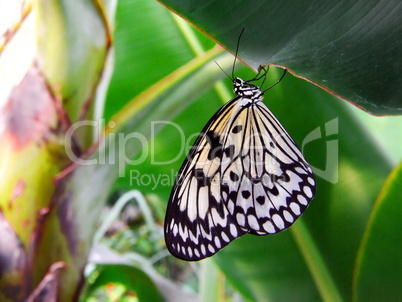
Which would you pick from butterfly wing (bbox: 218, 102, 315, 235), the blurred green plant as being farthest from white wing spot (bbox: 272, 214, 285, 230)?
the blurred green plant

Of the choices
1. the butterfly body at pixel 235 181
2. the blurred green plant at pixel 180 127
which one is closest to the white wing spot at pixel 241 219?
the butterfly body at pixel 235 181

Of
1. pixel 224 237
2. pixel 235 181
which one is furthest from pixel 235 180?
pixel 224 237

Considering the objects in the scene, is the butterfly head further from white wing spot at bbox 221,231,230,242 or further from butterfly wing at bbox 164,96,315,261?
white wing spot at bbox 221,231,230,242

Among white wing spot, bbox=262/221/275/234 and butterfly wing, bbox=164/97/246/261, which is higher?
butterfly wing, bbox=164/97/246/261

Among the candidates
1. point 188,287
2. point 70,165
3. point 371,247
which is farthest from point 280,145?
point 188,287

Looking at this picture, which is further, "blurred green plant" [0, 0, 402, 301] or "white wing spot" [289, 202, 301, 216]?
"white wing spot" [289, 202, 301, 216]

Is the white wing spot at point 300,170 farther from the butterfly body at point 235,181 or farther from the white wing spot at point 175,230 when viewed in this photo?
the white wing spot at point 175,230

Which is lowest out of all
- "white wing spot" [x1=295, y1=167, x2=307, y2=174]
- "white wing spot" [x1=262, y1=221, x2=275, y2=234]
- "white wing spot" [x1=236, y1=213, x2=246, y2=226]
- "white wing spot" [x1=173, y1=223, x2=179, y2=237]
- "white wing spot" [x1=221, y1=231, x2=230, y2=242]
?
"white wing spot" [x1=262, y1=221, x2=275, y2=234]
